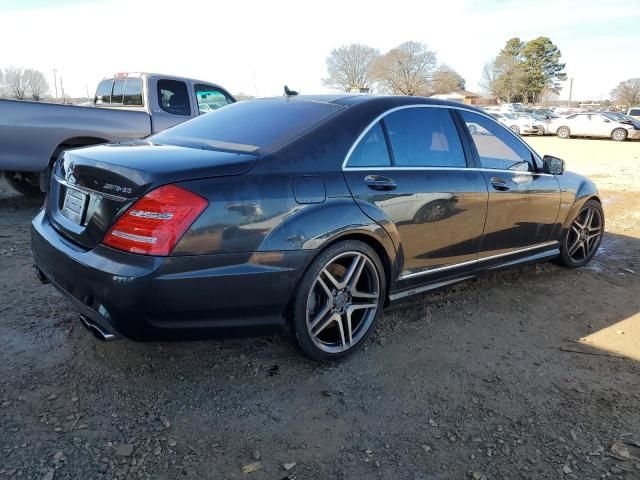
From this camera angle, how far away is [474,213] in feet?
12.3

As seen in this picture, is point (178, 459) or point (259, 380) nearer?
point (178, 459)

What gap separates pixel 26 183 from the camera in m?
7.30

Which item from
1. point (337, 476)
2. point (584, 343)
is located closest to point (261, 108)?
point (337, 476)

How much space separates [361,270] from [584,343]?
166 cm

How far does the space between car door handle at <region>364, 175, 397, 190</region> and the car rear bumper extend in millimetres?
624

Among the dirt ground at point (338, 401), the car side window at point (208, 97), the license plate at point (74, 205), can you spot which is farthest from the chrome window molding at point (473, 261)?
the car side window at point (208, 97)

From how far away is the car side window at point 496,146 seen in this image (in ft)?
13.0

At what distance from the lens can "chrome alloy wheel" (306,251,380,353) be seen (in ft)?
9.87

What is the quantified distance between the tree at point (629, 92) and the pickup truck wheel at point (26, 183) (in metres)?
78.5

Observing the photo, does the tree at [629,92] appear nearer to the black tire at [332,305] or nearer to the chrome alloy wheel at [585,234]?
the chrome alloy wheel at [585,234]

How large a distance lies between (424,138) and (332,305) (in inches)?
53.3

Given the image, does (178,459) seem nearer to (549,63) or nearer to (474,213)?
(474,213)

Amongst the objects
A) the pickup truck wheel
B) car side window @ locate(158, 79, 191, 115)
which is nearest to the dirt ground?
the pickup truck wheel

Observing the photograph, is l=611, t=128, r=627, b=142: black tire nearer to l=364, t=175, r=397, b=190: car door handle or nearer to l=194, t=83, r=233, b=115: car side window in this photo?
l=194, t=83, r=233, b=115: car side window
